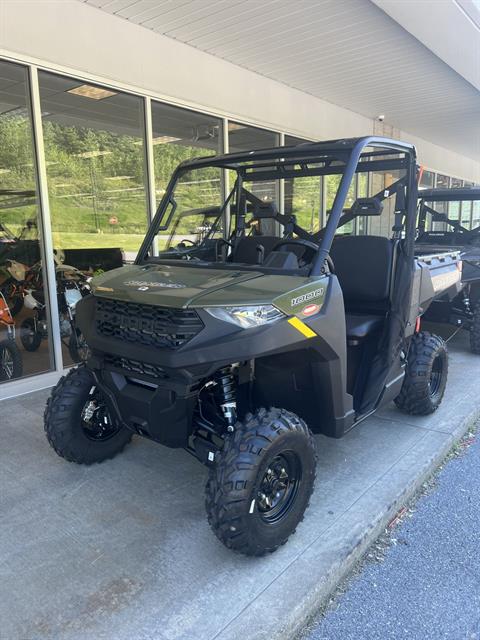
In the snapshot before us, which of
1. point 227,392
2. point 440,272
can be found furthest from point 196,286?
point 440,272

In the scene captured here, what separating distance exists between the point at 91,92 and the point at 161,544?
4611 mm

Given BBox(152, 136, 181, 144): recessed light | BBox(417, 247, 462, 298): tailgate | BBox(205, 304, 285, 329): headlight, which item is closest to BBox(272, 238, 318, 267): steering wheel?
BBox(205, 304, 285, 329): headlight

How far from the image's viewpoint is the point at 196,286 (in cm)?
232

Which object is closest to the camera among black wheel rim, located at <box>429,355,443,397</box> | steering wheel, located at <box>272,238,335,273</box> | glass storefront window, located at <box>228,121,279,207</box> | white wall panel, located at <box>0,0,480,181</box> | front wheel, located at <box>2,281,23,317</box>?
steering wheel, located at <box>272,238,335,273</box>

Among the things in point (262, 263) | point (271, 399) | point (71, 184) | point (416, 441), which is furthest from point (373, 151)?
point (71, 184)

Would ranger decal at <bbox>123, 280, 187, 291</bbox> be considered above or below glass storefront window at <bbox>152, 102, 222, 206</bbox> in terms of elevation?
below

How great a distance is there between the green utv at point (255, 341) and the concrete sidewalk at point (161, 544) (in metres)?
0.19

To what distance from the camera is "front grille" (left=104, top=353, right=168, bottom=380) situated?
2.24m

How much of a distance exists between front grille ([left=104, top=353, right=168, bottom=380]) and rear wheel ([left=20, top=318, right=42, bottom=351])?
9.08 ft

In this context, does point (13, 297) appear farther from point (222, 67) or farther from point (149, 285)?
point (222, 67)

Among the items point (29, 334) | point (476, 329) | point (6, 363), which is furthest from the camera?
point (476, 329)

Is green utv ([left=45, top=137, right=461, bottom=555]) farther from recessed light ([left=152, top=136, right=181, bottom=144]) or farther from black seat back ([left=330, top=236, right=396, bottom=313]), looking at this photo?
recessed light ([left=152, top=136, right=181, bottom=144])

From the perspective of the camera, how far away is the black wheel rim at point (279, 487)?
2.26 m

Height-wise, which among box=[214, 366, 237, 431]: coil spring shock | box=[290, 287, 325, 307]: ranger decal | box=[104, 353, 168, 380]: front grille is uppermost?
box=[290, 287, 325, 307]: ranger decal
